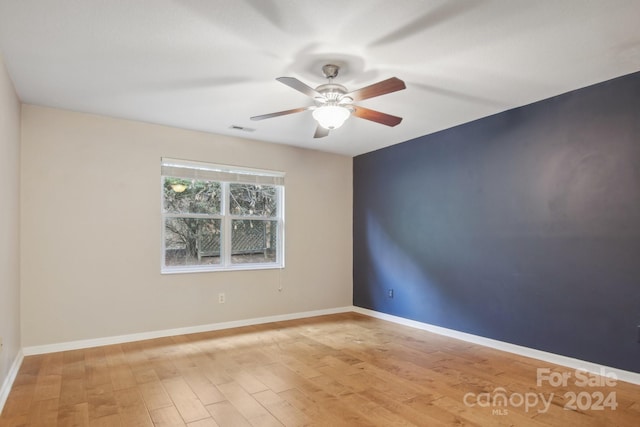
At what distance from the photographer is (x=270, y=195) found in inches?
202

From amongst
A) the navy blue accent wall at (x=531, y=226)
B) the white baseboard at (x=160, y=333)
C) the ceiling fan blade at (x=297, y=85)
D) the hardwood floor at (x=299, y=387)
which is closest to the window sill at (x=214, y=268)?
the white baseboard at (x=160, y=333)

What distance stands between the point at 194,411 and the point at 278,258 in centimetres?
280

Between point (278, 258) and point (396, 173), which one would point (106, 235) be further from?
point (396, 173)

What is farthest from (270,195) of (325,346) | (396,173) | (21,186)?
(21,186)

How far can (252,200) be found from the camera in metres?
4.98

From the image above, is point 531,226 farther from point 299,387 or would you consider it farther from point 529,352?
point 299,387

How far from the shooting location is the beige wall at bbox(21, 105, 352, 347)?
358 centimetres

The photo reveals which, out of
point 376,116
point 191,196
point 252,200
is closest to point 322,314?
point 252,200

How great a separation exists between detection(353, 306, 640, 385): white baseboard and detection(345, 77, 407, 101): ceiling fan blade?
9.04 feet

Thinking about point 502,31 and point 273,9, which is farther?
point 502,31

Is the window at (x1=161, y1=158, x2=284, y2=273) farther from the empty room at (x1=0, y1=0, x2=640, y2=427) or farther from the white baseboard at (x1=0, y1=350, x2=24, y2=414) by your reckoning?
the white baseboard at (x1=0, y1=350, x2=24, y2=414)

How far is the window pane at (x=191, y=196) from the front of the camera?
14.4 ft

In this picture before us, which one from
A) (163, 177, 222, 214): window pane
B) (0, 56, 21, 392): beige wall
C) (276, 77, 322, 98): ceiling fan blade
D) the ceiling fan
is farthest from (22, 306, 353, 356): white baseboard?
(276, 77, 322, 98): ceiling fan blade

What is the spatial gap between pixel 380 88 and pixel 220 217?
2.89 m
